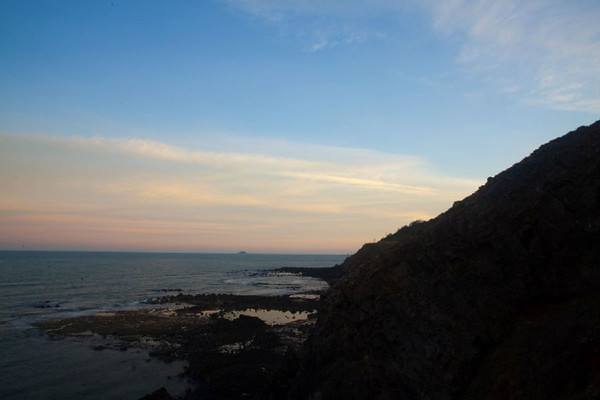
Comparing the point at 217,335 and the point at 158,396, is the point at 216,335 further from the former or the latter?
the point at 158,396

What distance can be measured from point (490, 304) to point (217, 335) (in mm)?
32356

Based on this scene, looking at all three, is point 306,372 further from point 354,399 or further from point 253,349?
point 253,349

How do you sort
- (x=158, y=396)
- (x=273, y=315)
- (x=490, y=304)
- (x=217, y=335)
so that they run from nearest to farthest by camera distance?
(x=490, y=304)
(x=158, y=396)
(x=217, y=335)
(x=273, y=315)

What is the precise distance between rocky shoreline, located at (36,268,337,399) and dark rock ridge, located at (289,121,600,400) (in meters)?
4.96

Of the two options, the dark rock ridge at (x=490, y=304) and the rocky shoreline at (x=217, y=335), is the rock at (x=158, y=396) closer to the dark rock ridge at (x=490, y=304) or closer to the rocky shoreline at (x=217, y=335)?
the rocky shoreline at (x=217, y=335)

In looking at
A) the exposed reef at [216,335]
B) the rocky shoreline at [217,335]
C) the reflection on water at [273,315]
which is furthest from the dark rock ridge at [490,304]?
the reflection on water at [273,315]

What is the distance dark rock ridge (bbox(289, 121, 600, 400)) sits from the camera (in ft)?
40.5

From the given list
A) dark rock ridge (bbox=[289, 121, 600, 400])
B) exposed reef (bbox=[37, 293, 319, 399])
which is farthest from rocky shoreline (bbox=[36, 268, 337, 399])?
dark rock ridge (bbox=[289, 121, 600, 400])

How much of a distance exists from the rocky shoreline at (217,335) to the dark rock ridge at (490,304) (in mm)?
4956

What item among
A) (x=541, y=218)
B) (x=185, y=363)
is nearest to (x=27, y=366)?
(x=185, y=363)

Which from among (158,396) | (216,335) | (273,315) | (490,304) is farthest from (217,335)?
(490,304)

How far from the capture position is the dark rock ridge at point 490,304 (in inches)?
486

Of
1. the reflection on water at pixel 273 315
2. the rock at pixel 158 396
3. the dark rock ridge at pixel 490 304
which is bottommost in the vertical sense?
the reflection on water at pixel 273 315

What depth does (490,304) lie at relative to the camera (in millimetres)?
15164
